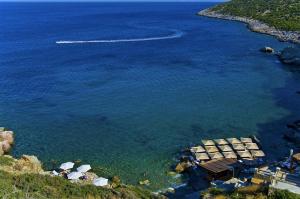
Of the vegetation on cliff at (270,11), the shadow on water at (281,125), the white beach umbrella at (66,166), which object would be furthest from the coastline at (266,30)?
the white beach umbrella at (66,166)

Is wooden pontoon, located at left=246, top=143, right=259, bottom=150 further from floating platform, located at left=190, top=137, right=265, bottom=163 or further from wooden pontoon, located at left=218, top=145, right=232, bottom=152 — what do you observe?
wooden pontoon, located at left=218, top=145, right=232, bottom=152

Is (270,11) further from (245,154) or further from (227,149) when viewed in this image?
(245,154)

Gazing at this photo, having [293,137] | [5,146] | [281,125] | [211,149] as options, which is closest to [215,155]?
[211,149]

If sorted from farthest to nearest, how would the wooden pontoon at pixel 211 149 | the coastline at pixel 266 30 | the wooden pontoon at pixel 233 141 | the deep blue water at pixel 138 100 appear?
the coastline at pixel 266 30 → the deep blue water at pixel 138 100 → the wooden pontoon at pixel 233 141 → the wooden pontoon at pixel 211 149

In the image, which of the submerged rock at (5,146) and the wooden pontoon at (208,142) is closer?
the wooden pontoon at (208,142)

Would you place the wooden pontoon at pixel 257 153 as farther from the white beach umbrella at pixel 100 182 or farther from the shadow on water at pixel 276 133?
the white beach umbrella at pixel 100 182

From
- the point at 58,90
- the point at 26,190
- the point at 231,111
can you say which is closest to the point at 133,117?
the point at 231,111
